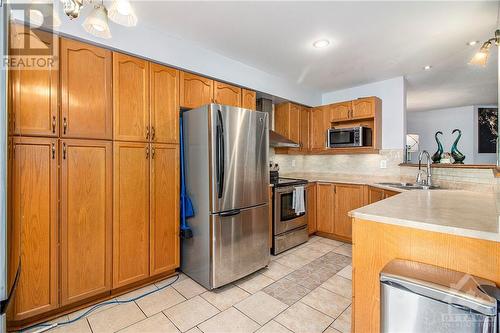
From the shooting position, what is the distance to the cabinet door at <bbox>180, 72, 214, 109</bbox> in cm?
240

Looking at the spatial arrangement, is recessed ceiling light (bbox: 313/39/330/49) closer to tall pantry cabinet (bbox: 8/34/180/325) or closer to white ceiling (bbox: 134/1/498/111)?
white ceiling (bbox: 134/1/498/111)

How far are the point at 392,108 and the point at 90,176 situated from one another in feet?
12.5

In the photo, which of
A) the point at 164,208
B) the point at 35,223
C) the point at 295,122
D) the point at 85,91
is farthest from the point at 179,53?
the point at 295,122

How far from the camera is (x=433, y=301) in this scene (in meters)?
0.89

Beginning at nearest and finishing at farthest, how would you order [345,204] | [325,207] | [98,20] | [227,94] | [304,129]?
[98,20] < [227,94] < [345,204] < [325,207] < [304,129]

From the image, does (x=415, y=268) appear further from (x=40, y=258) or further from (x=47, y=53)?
(x=47, y=53)

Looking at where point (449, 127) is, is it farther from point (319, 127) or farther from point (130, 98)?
point (130, 98)

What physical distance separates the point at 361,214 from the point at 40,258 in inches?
84.3

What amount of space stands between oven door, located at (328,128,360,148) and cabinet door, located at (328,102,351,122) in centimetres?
23

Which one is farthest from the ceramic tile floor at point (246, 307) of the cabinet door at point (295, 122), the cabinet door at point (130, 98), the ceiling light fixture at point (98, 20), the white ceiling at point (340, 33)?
the white ceiling at point (340, 33)

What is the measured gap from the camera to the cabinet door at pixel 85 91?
1.75m

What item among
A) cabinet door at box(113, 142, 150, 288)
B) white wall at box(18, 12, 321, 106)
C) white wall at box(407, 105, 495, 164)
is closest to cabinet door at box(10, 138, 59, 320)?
cabinet door at box(113, 142, 150, 288)

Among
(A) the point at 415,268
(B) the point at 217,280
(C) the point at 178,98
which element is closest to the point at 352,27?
(C) the point at 178,98

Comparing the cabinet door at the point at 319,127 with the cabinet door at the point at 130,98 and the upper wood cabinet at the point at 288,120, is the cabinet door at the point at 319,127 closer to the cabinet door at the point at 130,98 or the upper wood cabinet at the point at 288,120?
the upper wood cabinet at the point at 288,120
